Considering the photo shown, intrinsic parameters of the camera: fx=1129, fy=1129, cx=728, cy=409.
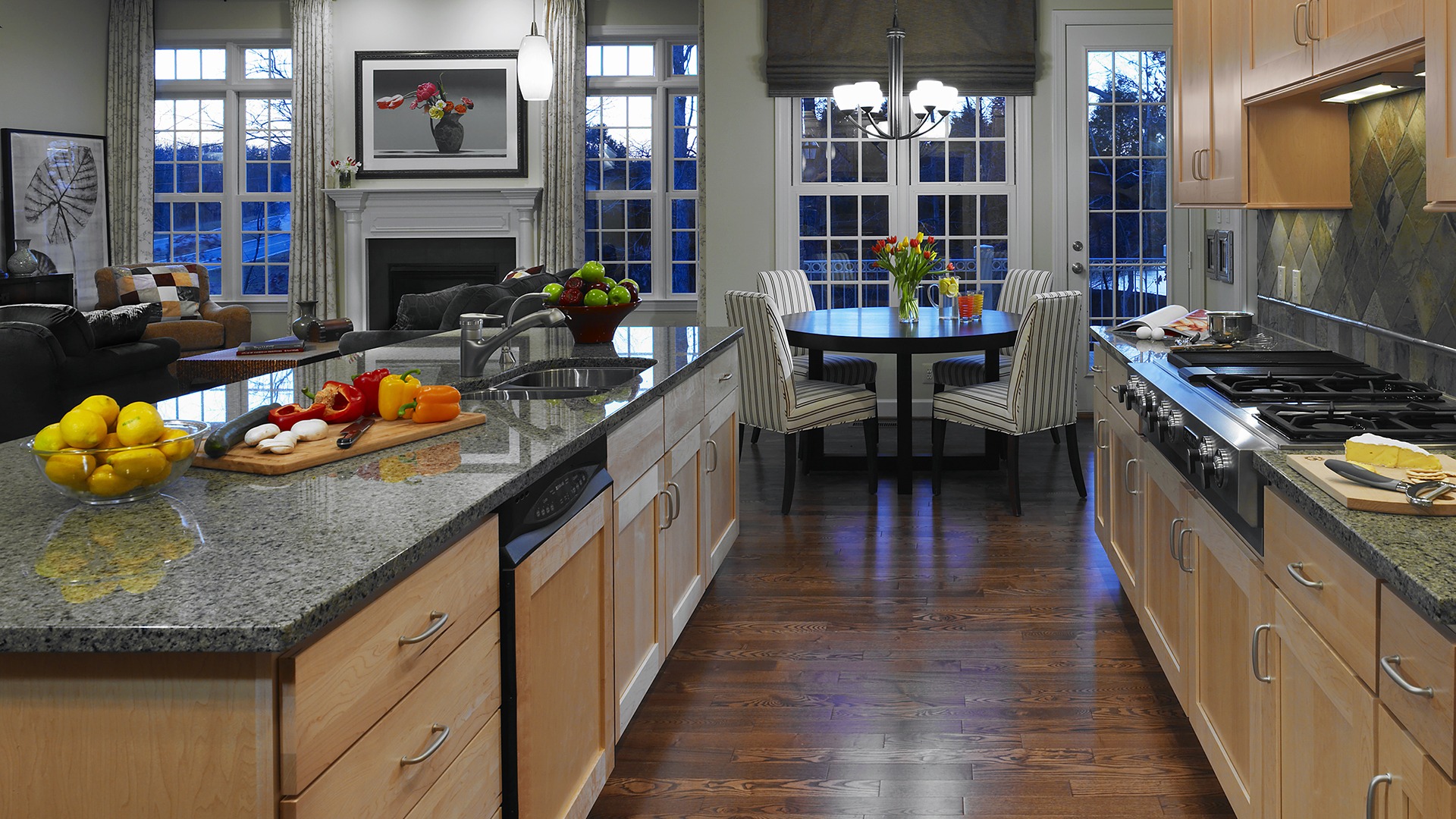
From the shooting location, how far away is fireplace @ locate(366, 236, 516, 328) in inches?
351

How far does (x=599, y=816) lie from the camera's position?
231 centimetres

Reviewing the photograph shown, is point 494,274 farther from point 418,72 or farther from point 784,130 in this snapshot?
point 784,130

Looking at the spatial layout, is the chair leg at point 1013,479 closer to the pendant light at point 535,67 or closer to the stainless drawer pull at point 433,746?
the pendant light at point 535,67

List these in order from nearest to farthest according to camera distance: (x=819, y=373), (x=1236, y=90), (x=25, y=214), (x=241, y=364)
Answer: (x=1236, y=90), (x=819, y=373), (x=241, y=364), (x=25, y=214)

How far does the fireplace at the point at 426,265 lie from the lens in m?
8.92

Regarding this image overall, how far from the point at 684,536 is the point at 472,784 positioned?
1.58m

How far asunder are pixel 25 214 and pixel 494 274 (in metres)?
3.51

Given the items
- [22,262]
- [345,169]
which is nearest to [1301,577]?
[345,169]

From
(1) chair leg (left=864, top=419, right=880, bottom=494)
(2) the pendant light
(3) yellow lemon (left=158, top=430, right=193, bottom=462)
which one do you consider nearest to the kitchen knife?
(3) yellow lemon (left=158, top=430, right=193, bottom=462)

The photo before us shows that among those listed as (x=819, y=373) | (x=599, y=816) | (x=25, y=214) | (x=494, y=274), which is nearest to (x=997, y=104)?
(x=819, y=373)

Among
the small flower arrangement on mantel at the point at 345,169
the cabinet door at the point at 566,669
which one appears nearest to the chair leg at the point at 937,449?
the cabinet door at the point at 566,669

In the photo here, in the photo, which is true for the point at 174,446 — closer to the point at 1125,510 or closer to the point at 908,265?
the point at 1125,510

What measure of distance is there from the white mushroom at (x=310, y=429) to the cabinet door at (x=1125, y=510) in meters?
2.00

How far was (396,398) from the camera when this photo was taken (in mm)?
2012
